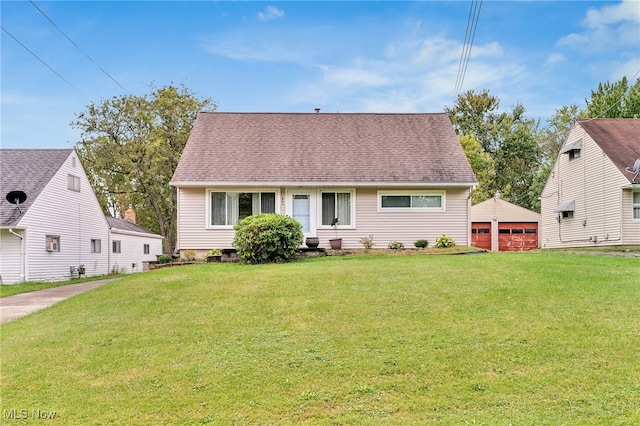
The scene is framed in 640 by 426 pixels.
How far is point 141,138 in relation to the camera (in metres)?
32.4

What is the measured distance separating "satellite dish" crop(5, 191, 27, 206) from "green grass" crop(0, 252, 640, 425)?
12.3m

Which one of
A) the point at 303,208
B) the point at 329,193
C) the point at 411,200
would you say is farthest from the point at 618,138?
the point at 303,208

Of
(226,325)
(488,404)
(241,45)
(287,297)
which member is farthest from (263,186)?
(488,404)

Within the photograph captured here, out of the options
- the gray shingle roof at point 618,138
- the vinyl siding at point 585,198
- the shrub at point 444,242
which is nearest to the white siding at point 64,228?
the shrub at point 444,242

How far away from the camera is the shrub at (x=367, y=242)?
645 inches

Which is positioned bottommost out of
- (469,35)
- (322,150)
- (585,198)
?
(585,198)

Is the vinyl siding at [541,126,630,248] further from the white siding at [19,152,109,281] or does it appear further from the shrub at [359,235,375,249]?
the white siding at [19,152,109,281]

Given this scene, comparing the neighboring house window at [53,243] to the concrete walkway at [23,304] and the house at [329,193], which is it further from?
the house at [329,193]

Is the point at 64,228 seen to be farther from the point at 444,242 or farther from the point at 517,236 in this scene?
the point at 517,236

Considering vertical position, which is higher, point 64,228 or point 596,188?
point 596,188

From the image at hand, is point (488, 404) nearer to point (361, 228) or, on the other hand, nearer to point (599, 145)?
point (361, 228)

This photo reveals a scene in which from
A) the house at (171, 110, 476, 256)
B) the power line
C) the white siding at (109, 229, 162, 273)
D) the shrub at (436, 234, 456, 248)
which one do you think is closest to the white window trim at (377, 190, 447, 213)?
the house at (171, 110, 476, 256)

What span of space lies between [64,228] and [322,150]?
43.4 ft

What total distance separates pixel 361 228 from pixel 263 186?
377 centimetres
